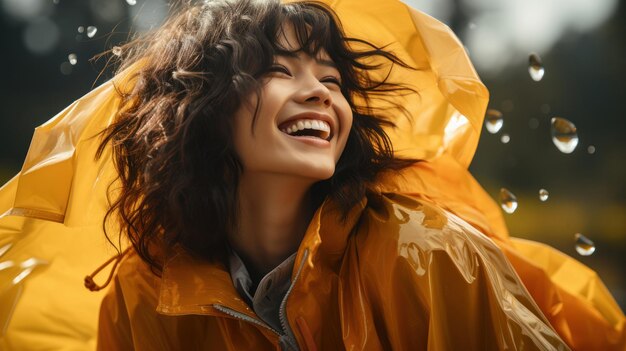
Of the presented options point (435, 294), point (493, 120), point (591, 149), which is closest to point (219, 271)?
point (435, 294)

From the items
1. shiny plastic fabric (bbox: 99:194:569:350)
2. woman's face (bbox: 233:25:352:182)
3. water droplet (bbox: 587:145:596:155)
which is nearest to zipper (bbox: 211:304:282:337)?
shiny plastic fabric (bbox: 99:194:569:350)

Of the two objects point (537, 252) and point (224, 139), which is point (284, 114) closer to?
point (224, 139)

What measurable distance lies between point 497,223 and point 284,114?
814mm

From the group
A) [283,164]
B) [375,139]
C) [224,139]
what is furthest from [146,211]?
[375,139]

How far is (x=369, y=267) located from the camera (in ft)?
5.24

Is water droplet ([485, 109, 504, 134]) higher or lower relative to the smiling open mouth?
lower

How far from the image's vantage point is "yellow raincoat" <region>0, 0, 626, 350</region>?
60.4 inches

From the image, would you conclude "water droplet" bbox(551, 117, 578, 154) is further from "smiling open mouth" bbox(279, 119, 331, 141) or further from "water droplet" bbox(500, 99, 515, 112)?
"water droplet" bbox(500, 99, 515, 112)

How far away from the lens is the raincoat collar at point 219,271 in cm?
159

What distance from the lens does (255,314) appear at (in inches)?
64.6

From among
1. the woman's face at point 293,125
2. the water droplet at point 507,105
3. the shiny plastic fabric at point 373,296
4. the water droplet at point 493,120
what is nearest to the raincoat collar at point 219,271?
the shiny plastic fabric at point 373,296

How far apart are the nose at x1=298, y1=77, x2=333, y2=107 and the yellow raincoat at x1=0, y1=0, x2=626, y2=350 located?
0.78 ft

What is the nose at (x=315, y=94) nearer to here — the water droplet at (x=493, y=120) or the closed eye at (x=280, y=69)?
the closed eye at (x=280, y=69)

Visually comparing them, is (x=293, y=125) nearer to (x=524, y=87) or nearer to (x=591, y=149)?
(x=524, y=87)
